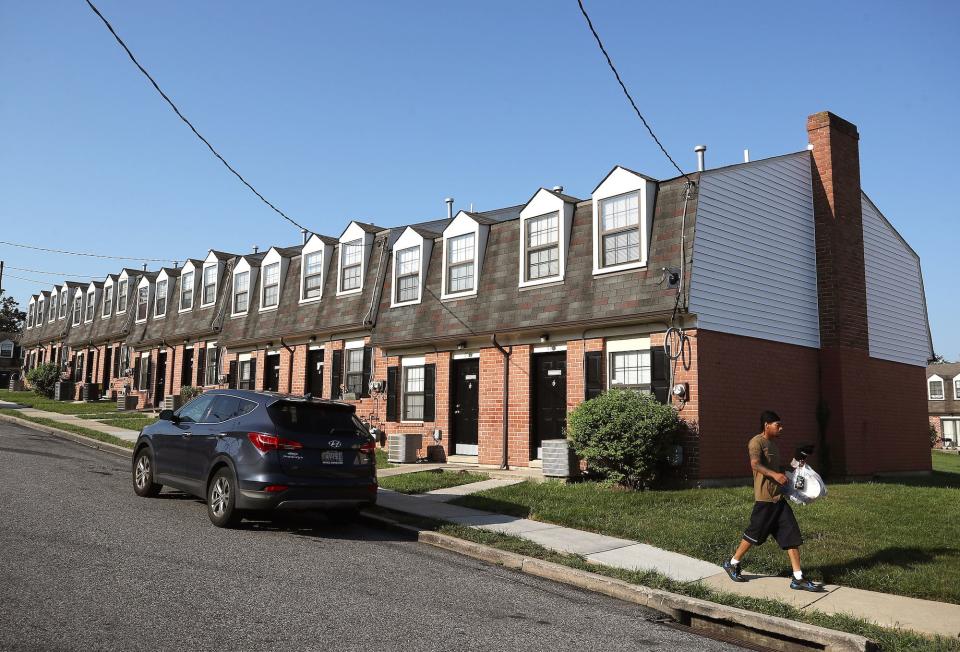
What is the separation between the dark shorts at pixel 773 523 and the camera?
7.21m

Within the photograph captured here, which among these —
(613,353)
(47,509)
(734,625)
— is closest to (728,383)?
(613,353)

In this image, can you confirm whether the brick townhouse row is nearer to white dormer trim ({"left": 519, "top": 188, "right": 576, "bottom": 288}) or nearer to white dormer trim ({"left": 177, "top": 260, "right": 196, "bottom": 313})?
white dormer trim ({"left": 519, "top": 188, "right": 576, "bottom": 288})

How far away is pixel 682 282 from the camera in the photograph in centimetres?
1363

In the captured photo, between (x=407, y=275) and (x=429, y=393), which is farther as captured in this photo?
(x=407, y=275)

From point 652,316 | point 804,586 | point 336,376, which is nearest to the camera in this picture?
point 804,586

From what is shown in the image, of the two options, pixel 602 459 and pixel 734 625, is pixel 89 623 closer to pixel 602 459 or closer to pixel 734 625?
pixel 734 625

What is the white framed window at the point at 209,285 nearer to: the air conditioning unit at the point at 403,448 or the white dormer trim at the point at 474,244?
the white dormer trim at the point at 474,244

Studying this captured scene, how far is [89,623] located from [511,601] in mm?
3459

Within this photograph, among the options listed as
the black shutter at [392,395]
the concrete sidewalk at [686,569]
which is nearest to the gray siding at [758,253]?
the concrete sidewalk at [686,569]

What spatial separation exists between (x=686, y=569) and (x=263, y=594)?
4.54m

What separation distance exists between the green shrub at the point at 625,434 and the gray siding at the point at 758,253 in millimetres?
2088

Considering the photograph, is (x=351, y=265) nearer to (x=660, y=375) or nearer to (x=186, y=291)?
(x=660, y=375)

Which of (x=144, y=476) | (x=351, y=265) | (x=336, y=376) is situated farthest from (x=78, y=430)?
(x=144, y=476)

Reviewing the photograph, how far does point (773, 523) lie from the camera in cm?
733
